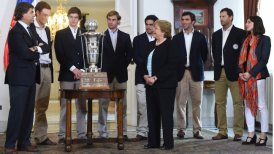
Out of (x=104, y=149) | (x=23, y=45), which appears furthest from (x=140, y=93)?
(x=23, y=45)

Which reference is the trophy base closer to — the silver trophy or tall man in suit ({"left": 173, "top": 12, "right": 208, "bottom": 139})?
the silver trophy

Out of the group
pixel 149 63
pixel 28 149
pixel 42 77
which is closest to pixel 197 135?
pixel 149 63

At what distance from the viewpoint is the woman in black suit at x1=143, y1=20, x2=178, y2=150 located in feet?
16.5

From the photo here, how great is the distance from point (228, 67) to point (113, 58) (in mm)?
1324

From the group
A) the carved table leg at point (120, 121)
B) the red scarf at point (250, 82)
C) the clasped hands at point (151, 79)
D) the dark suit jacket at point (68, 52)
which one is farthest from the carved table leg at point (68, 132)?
the red scarf at point (250, 82)

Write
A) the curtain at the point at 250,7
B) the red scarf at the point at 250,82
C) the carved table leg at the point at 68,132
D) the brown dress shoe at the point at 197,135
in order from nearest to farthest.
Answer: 1. the carved table leg at the point at 68,132
2. the red scarf at the point at 250,82
3. the brown dress shoe at the point at 197,135
4. the curtain at the point at 250,7

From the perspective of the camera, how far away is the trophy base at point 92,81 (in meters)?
4.92

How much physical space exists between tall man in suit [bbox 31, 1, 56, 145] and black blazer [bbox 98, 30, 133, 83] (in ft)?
2.01

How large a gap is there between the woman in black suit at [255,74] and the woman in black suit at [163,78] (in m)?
0.90

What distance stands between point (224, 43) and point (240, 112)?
2.71ft

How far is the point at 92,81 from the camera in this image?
4.94 metres

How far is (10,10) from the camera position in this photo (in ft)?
22.4

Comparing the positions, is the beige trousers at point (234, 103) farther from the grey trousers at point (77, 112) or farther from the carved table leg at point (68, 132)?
the carved table leg at point (68, 132)

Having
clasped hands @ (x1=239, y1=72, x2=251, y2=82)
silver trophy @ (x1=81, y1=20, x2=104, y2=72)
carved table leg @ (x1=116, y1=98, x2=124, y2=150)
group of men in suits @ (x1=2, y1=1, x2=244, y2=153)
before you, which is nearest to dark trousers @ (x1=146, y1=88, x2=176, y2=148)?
carved table leg @ (x1=116, y1=98, x2=124, y2=150)
